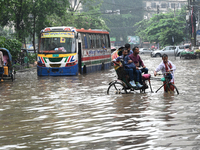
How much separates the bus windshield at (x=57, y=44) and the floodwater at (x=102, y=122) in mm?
10630

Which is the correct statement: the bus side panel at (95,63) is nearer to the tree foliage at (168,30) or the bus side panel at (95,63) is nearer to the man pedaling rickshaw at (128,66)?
the man pedaling rickshaw at (128,66)

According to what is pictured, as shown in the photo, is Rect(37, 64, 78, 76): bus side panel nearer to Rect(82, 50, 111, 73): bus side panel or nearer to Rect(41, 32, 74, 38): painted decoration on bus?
Rect(41, 32, 74, 38): painted decoration on bus

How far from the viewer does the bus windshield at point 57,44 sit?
77.7 feet

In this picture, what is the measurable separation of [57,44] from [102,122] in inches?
629

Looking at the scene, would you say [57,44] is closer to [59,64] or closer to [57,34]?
[57,34]

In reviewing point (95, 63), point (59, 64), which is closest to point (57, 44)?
point (59, 64)

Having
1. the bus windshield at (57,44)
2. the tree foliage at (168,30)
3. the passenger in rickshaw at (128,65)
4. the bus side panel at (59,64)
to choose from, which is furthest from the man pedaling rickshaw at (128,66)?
the tree foliage at (168,30)

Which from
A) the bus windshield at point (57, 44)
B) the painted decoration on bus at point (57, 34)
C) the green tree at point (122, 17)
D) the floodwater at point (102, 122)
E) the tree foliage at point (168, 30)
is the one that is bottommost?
the floodwater at point (102, 122)

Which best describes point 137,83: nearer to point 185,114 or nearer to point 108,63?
point 185,114

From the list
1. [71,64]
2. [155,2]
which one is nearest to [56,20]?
[71,64]

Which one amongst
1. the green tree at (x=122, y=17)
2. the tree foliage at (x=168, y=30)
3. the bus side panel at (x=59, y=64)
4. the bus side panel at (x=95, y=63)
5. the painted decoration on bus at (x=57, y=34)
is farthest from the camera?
the green tree at (x=122, y=17)

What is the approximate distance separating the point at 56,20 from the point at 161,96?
3999 centimetres

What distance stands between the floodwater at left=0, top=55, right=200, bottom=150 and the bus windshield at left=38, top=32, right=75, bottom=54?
10.6m

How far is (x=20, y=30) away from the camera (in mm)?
35781
